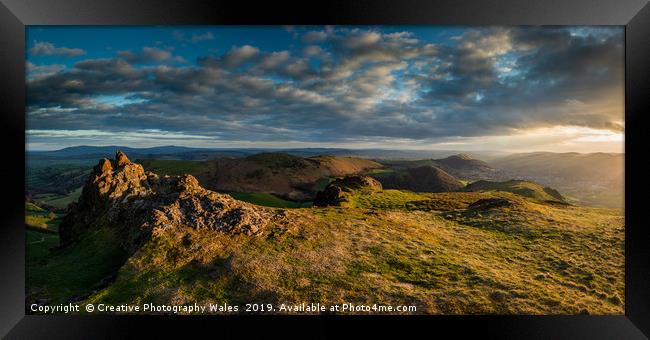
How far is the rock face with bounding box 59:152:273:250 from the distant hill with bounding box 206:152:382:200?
20790 mm

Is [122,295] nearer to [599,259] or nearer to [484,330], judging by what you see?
[484,330]

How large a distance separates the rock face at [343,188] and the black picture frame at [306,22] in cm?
1521

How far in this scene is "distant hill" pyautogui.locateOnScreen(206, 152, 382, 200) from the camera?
38.8m

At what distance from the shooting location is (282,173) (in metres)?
47.0

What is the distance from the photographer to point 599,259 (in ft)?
42.2

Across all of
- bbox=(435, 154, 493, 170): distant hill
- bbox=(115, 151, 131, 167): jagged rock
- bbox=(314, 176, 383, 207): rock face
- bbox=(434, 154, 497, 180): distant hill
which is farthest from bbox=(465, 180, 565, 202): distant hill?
bbox=(115, 151, 131, 167): jagged rock

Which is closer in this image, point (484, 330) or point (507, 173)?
point (484, 330)

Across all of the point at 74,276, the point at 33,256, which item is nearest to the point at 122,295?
the point at 74,276

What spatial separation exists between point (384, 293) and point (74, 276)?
471 inches

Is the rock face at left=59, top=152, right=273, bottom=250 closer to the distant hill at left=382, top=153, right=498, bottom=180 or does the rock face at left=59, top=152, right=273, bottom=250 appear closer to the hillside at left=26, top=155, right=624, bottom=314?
the hillside at left=26, top=155, right=624, bottom=314

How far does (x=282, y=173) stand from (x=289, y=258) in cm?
3606

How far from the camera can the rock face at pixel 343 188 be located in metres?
26.0

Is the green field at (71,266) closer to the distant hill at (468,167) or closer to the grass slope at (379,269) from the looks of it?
the grass slope at (379,269)

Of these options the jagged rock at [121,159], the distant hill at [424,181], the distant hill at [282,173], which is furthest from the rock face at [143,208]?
the distant hill at [282,173]
